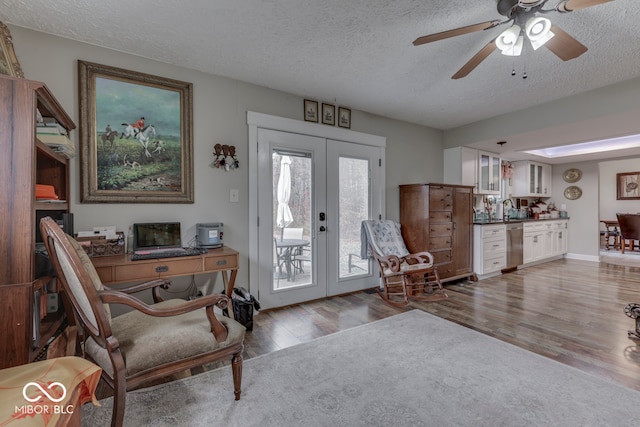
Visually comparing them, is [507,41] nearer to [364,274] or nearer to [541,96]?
[541,96]

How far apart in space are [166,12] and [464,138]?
427cm

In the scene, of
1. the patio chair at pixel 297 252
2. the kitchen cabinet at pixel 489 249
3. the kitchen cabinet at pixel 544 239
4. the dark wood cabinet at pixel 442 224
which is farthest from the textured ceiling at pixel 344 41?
the kitchen cabinet at pixel 544 239

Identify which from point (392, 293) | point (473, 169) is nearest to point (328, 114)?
point (392, 293)

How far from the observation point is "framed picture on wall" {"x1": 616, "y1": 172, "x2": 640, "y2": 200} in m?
7.12

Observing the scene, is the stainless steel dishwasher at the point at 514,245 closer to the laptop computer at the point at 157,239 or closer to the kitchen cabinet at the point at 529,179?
the kitchen cabinet at the point at 529,179

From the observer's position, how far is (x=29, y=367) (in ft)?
2.85

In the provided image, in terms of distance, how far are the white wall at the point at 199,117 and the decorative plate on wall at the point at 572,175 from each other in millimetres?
5441

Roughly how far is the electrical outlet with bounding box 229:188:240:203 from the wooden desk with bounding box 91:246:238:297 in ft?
2.09

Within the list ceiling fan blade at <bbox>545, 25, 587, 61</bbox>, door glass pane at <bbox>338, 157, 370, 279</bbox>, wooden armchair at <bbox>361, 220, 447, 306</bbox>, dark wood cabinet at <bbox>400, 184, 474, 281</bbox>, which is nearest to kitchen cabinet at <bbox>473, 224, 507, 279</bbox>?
dark wood cabinet at <bbox>400, 184, 474, 281</bbox>

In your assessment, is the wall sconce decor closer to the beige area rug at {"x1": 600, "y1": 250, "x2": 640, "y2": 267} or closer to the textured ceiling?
the textured ceiling

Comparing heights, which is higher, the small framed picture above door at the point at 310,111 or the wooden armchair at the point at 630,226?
the small framed picture above door at the point at 310,111

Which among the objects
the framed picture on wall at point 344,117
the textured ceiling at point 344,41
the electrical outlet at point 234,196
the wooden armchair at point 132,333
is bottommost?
the wooden armchair at point 132,333

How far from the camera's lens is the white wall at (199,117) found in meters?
2.18

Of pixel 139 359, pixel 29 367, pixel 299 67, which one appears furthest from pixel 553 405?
pixel 299 67
